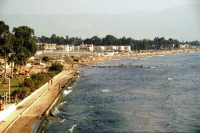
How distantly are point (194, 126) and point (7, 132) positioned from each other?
648 inches

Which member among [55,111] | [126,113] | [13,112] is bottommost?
[126,113]

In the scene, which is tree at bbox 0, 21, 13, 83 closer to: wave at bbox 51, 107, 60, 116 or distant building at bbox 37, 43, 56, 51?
wave at bbox 51, 107, 60, 116

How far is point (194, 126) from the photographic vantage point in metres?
28.4

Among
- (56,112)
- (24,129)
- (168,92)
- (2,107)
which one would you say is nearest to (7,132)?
(24,129)

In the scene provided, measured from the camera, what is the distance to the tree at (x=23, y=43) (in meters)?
66.3

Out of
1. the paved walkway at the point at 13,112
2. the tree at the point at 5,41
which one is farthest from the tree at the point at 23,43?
the paved walkway at the point at 13,112

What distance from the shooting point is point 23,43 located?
71.0 metres

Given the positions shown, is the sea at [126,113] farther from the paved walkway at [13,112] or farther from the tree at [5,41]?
the tree at [5,41]

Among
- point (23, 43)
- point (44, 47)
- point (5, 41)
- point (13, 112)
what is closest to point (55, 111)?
point (13, 112)

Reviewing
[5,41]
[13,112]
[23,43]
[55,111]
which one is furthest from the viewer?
[23,43]

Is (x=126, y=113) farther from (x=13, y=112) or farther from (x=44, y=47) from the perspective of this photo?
(x=44, y=47)

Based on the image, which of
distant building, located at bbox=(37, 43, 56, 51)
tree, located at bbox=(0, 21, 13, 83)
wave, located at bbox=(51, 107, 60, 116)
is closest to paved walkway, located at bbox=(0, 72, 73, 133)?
wave, located at bbox=(51, 107, 60, 116)

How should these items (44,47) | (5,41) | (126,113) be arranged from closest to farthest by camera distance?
(126,113), (5,41), (44,47)

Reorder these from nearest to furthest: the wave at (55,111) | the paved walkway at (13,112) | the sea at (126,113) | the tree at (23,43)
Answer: the paved walkway at (13,112)
the sea at (126,113)
the wave at (55,111)
the tree at (23,43)
